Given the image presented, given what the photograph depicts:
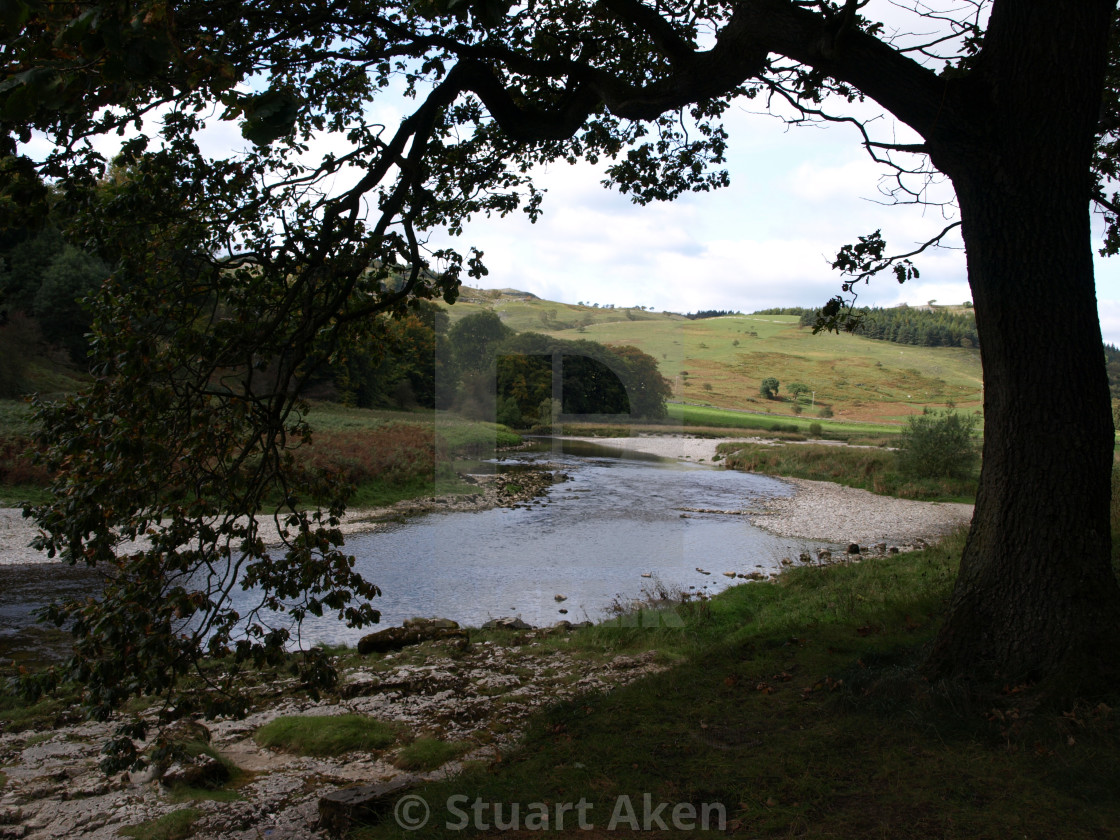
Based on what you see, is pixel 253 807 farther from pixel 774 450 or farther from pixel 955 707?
pixel 774 450

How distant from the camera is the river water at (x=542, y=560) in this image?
33.7ft

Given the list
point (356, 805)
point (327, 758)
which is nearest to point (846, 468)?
point (327, 758)

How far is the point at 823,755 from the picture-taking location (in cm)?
387

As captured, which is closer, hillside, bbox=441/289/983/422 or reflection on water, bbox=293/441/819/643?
reflection on water, bbox=293/441/819/643

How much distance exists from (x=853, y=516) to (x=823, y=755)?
56.8 ft

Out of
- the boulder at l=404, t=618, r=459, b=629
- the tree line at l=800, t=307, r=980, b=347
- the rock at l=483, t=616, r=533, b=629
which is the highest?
the tree line at l=800, t=307, r=980, b=347

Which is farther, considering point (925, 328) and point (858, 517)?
point (925, 328)

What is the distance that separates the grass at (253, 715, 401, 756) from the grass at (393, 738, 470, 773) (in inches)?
14.8

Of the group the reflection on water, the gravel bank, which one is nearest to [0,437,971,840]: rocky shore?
the reflection on water

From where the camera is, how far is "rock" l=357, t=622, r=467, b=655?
8172mm

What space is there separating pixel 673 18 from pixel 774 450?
92.1ft

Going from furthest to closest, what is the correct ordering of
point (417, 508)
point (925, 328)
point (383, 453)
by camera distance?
1. point (925, 328)
2. point (383, 453)
3. point (417, 508)

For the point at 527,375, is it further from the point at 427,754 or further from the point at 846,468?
the point at 846,468

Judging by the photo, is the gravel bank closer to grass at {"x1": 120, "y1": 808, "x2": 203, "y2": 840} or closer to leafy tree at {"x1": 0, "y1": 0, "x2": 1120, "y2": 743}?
leafy tree at {"x1": 0, "y1": 0, "x2": 1120, "y2": 743}
